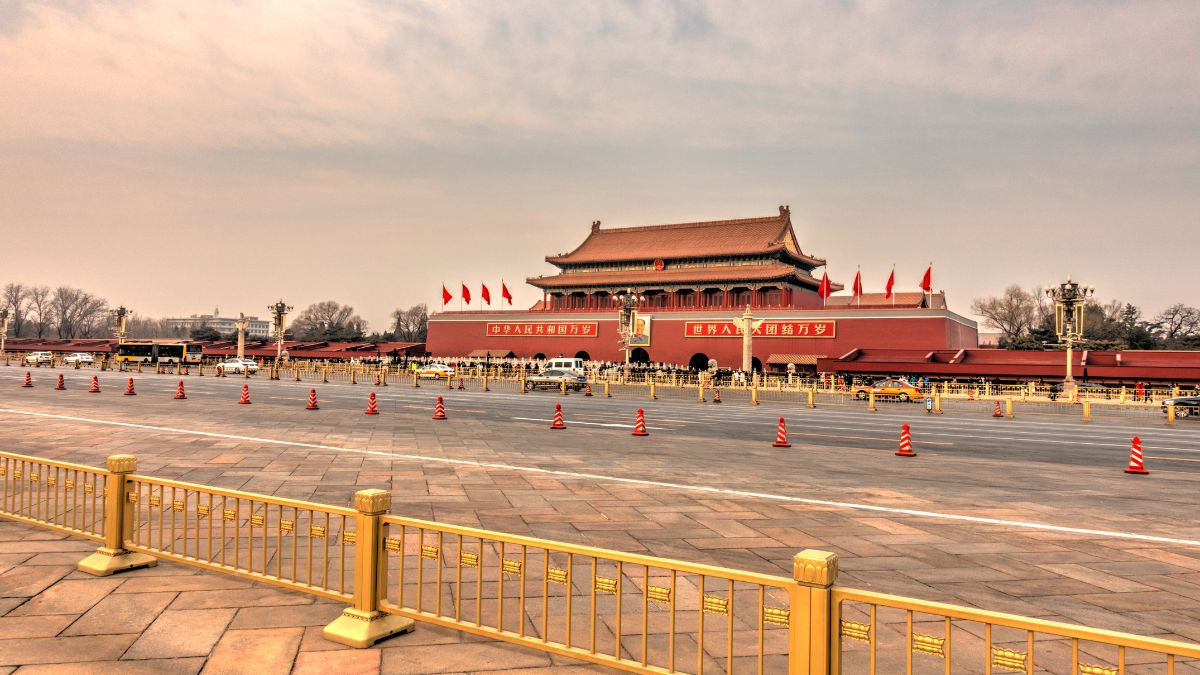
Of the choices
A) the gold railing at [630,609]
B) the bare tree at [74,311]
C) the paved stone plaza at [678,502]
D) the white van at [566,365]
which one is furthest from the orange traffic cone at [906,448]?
the bare tree at [74,311]

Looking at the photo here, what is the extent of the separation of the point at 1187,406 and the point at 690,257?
118 ft

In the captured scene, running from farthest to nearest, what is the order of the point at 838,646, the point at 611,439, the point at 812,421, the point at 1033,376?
the point at 1033,376 < the point at 812,421 < the point at 611,439 < the point at 838,646

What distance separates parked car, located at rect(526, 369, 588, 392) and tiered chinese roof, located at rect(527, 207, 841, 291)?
23071mm

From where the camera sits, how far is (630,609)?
5.29m

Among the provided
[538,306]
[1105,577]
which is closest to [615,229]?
[538,306]

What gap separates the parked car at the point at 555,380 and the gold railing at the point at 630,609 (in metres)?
28.3

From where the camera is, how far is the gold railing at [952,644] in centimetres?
302

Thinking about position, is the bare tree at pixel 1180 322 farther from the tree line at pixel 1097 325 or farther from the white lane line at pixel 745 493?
the white lane line at pixel 745 493

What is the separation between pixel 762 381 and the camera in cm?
4044

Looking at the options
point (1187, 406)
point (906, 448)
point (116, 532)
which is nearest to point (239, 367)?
point (906, 448)

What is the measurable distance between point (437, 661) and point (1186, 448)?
63.3 ft

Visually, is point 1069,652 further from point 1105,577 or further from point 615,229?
point 615,229

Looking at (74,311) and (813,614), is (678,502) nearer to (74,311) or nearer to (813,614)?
(813,614)

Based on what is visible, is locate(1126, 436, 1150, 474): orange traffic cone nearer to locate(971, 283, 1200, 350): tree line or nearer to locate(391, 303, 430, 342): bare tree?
locate(971, 283, 1200, 350): tree line
